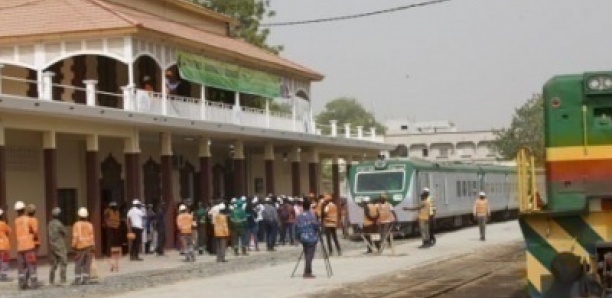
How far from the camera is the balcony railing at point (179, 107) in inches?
1232

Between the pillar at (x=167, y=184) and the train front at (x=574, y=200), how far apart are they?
922 inches

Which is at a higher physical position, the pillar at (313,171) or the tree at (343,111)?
the tree at (343,111)

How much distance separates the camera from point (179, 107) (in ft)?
122

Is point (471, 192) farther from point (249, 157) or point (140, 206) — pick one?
point (140, 206)

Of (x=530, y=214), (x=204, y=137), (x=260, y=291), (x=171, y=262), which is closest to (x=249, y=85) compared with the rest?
(x=204, y=137)

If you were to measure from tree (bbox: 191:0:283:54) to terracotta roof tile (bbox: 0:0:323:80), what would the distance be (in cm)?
2324

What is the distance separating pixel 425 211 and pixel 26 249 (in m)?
13.9

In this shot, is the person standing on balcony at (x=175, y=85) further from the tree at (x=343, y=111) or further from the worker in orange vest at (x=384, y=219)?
the tree at (x=343, y=111)

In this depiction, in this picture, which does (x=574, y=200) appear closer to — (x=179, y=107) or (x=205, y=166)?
(x=179, y=107)

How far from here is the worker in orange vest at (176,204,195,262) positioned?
30.7 m

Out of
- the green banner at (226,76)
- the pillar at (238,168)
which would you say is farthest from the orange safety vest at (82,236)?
the pillar at (238,168)

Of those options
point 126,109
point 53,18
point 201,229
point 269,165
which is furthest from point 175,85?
point 269,165

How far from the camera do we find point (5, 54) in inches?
1385

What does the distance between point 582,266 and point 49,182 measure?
20.0m
